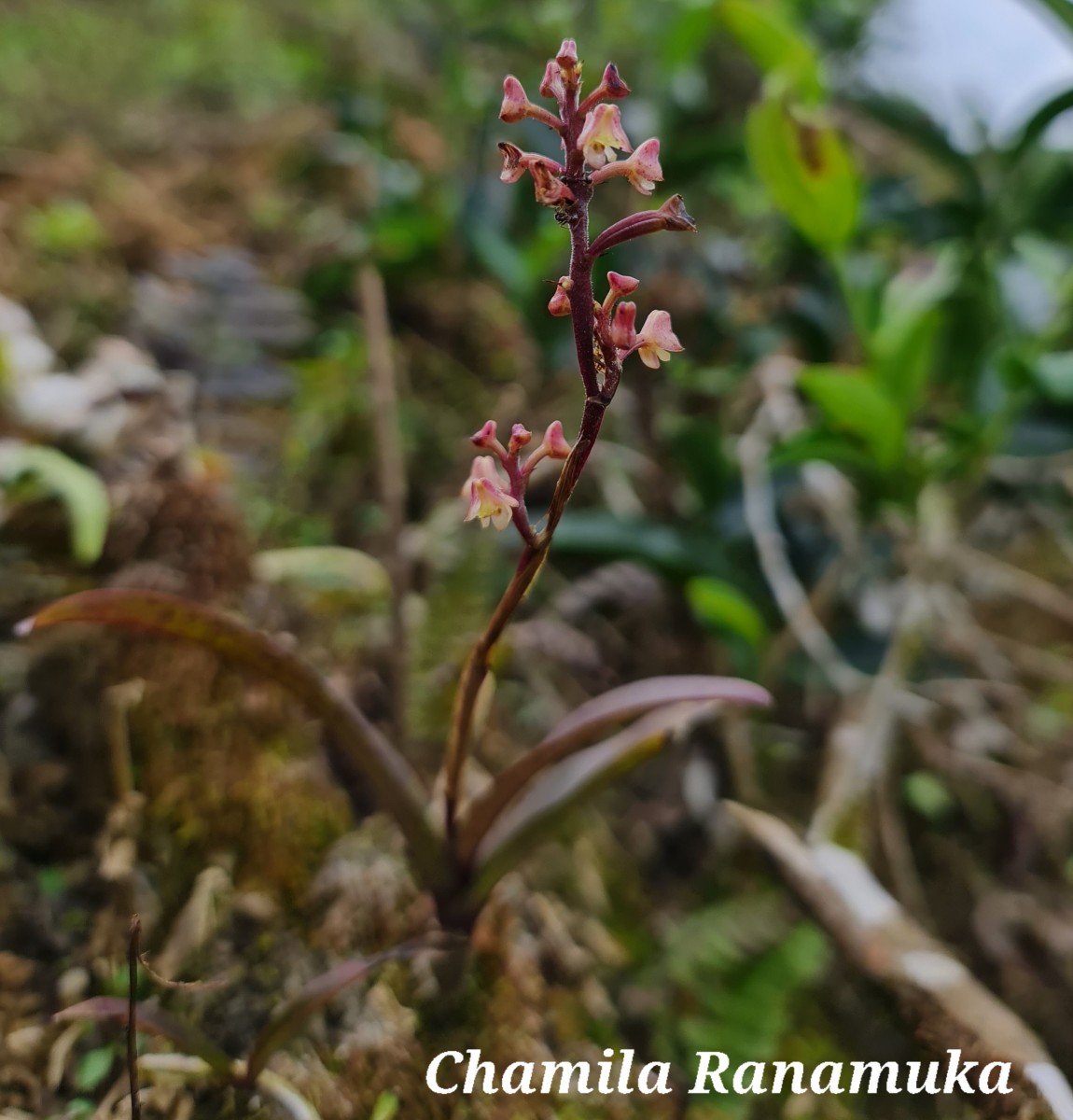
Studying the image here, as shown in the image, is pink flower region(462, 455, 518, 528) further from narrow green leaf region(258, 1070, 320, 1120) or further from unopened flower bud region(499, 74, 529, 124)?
narrow green leaf region(258, 1070, 320, 1120)

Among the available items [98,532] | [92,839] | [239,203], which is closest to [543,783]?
[92,839]

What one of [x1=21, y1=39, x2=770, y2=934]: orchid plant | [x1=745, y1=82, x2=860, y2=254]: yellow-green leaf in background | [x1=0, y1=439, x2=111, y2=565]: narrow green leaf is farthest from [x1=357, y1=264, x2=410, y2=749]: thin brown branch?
[x1=745, y1=82, x2=860, y2=254]: yellow-green leaf in background

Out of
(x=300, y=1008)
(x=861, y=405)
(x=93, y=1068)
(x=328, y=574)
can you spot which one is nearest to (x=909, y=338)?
(x=861, y=405)

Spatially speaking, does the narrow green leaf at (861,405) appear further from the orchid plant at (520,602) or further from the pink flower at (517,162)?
the pink flower at (517,162)

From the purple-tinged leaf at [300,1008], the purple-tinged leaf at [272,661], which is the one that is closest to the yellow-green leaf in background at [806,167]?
the purple-tinged leaf at [272,661]

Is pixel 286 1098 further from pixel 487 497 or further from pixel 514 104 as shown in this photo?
pixel 514 104

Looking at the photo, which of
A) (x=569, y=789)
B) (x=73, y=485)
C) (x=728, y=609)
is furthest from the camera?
(x=728, y=609)

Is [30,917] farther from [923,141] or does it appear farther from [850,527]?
[923,141]
